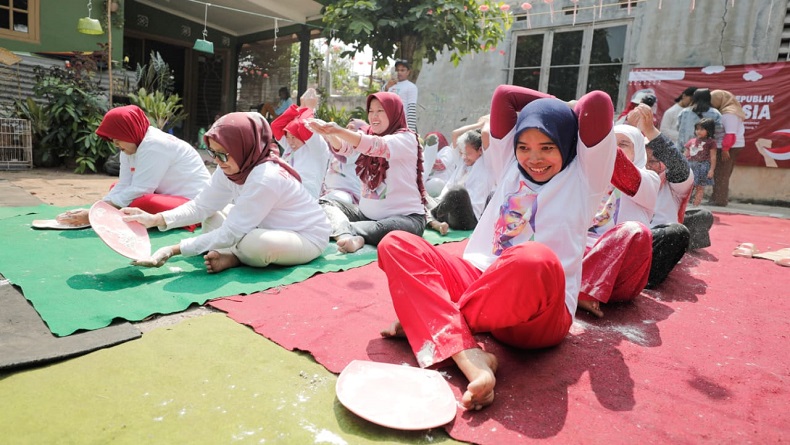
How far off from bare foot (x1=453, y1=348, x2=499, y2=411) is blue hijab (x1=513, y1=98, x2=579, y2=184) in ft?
2.51

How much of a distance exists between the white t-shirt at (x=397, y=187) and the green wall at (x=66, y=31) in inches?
254

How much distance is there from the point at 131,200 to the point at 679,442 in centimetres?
372

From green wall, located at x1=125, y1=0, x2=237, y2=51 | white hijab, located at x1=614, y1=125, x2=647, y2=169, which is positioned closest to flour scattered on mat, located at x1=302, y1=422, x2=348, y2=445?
white hijab, located at x1=614, y1=125, x2=647, y2=169

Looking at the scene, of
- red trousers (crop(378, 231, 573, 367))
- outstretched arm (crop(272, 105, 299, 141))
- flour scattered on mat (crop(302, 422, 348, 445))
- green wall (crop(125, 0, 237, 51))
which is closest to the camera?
flour scattered on mat (crop(302, 422, 348, 445))

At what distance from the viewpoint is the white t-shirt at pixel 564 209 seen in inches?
67.8

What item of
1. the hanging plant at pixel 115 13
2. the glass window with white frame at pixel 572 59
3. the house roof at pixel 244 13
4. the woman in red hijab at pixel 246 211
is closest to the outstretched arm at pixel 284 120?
the woman in red hijab at pixel 246 211

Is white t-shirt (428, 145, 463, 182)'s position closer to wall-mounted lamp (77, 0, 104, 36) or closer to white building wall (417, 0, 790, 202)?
white building wall (417, 0, 790, 202)

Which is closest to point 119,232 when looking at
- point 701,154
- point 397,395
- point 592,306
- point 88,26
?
point 397,395

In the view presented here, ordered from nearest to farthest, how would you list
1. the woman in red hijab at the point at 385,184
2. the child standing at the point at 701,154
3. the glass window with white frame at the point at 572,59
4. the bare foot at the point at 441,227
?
the woman in red hijab at the point at 385,184
the bare foot at the point at 441,227
the child standing at the point at 701,154
the glass window with white frame at the point at 572,59

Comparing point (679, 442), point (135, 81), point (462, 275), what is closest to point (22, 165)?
point (135, 81)

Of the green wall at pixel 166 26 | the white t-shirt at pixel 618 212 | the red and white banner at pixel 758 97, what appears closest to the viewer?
the white t-shirt at pixel 618 212

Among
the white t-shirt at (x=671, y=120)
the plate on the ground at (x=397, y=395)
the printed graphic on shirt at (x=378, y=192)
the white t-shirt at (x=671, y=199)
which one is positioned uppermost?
the white t-shirt at (x=671, y=120)

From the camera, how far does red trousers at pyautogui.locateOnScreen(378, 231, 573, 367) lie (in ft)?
4.82

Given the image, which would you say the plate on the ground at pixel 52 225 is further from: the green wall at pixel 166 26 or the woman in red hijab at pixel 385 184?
the green wall at pixel 166 26
